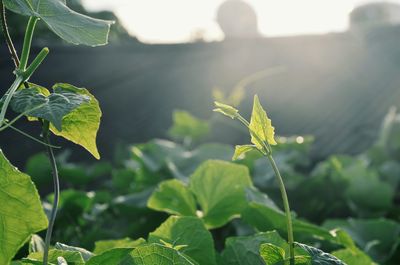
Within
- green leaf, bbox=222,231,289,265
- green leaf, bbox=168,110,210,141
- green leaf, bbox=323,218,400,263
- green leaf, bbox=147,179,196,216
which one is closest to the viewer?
green leaf, bbox=222,231,289,265

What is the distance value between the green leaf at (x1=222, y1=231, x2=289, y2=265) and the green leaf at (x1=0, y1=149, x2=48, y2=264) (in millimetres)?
206

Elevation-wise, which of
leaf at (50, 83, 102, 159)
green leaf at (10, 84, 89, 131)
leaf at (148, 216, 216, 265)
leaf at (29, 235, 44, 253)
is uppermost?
green leaf at (10, 84, 89, 131)

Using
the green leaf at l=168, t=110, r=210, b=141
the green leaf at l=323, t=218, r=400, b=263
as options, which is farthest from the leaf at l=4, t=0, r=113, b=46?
the green leaf at l=168, t=110, r=210, b=141

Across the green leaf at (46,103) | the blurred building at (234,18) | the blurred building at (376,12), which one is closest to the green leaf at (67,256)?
the green leaf at (46,103)

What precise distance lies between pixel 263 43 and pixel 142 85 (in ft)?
3.25

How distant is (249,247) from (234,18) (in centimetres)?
524

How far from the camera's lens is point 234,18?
578 cm

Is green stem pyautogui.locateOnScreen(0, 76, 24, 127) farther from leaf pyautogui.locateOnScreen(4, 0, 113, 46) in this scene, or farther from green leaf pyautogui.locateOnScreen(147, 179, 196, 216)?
green leaf pyautogui.locateOnScreen(147, 179, 196, 216)

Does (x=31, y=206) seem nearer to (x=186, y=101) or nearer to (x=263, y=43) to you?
(x=186, y=101)

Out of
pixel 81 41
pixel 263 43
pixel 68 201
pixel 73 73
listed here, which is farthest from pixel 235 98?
pixel 263 43

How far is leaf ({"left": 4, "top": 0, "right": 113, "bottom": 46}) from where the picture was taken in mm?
514

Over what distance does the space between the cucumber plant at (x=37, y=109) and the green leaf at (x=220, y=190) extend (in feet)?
1.20

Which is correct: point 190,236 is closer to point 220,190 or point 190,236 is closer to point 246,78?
point 220,190

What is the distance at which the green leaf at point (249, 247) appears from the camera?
627mm
